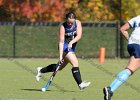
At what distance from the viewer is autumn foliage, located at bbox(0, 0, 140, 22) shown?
113 feet

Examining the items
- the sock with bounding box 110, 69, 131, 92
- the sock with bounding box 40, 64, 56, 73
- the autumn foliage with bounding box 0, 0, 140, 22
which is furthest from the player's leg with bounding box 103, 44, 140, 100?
the autumn foliage with bounding box 0, 0, 140, 22

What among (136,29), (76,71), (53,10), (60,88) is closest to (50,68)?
(60,88)

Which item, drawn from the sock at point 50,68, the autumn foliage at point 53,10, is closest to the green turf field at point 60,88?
the sock at point 50,68

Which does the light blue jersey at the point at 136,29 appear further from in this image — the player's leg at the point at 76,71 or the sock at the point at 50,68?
the sock at the point at 50,68

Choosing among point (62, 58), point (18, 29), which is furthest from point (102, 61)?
point (62, 58)

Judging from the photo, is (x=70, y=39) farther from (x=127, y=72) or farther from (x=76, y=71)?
(x=127, y=72)

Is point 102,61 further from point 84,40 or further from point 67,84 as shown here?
point 67,84

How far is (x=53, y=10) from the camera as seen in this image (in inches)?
1358

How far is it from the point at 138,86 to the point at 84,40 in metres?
16.1

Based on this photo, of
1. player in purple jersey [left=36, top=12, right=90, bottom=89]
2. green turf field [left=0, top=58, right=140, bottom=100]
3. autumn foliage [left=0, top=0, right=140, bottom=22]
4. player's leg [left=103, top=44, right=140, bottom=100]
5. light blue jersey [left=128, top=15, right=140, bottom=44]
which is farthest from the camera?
autumn foliage [left=0, top=0, right=140, bottom=22]

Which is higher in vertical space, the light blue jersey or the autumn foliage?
the light blue jersey

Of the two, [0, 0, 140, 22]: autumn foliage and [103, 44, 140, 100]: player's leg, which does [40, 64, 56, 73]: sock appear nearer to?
[103, 44, 140, 100]: player's leg

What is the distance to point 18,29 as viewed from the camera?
1236 inches

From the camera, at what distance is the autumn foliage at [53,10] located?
3441cm
